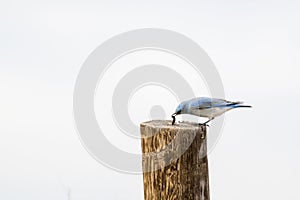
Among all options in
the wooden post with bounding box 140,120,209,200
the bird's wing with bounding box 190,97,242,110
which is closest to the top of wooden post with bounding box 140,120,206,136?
the wooden post with bounding box 140,120,209,200

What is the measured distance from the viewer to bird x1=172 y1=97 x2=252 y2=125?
436 centimetres

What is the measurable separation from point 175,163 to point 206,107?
0.87 metres

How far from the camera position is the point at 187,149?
3.78m

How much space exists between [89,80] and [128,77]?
453 millimetres

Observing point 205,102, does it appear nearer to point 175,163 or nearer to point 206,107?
point 206,107

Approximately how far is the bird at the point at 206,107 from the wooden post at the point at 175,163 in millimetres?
393

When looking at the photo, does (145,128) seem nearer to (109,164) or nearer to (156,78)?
(109,164)

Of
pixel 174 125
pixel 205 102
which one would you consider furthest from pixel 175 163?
pixel 205 102

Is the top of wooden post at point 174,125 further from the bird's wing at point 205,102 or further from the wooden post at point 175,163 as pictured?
the bird's wing at point 205,102

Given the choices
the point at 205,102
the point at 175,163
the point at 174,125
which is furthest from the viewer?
the point at 205,102

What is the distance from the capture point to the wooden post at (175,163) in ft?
12.4

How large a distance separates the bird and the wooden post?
15.5 inches

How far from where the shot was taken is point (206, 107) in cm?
445

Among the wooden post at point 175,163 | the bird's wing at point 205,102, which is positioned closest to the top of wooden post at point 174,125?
the wooden post at point 175,163
